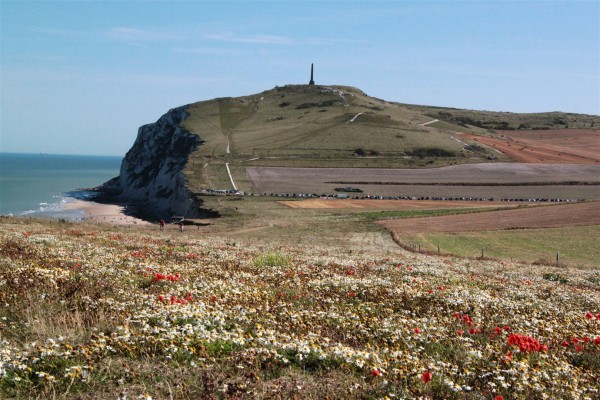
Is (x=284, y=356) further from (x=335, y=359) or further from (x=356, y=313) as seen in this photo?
(x=356, y=313)

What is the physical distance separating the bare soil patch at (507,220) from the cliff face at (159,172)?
141 ft

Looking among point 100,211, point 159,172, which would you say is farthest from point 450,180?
point 159,172

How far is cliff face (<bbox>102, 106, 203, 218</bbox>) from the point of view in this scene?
375 feet

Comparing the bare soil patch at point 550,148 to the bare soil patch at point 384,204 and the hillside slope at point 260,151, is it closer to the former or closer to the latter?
the hillside slope at point 260,151

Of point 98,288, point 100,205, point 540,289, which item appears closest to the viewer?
point 98,288

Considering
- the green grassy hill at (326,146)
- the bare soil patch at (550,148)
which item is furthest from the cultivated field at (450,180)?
the bare soil patch at (550,148)

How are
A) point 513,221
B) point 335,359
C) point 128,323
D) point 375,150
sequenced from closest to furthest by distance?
point 335,359, point 128,323, point 513,221, point 375,150

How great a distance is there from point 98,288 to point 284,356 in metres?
5.73

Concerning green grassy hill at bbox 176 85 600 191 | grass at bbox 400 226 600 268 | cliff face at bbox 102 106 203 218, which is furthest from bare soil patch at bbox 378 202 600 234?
green grassy hill at bbox 176 85 600 191

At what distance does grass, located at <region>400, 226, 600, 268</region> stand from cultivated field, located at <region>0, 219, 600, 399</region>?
30.8 m

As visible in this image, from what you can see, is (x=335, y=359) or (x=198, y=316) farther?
(x=198, y=316)

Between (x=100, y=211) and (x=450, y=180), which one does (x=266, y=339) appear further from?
(x=450, y=180)

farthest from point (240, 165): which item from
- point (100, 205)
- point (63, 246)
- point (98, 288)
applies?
point (98, 288)

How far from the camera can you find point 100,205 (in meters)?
130
